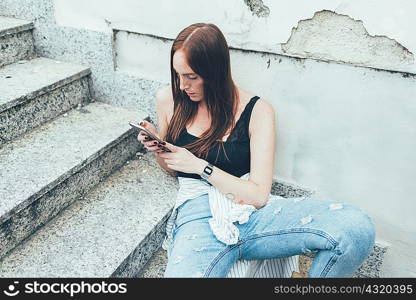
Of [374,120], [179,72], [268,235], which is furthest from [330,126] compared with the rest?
[179,72]

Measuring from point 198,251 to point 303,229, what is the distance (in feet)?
1.80

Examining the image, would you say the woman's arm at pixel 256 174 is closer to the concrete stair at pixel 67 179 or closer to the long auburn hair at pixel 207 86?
the long auburn hair at pixel 207 86

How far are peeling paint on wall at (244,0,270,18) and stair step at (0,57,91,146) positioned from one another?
1.43 m

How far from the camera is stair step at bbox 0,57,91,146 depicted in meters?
2.50

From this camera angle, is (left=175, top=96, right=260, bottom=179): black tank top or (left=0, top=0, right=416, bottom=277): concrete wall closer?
(left=0, top=0, right=416, bottom=277): concrete wall

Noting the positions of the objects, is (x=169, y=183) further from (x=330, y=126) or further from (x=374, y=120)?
(x=374, y=120)

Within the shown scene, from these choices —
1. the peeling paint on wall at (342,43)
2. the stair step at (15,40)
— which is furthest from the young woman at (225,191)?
the stair step at (15,40)

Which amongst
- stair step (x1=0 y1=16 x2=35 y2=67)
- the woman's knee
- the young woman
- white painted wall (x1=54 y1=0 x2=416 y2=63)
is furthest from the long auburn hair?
stair step (x1=0 y1=16 x2=35 y2=67)

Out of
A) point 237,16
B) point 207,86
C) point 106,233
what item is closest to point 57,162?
point 106,233

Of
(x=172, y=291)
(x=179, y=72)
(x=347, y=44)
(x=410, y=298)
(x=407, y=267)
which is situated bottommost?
(x=407, y=267)

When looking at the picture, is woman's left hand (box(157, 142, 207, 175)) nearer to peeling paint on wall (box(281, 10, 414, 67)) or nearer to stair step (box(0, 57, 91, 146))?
peeling paint on wall (box(281, 10, 414, 67))

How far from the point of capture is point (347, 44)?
2139 millimetres

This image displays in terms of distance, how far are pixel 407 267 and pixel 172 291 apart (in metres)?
1.65

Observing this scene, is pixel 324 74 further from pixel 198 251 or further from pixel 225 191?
pixel 198 251
